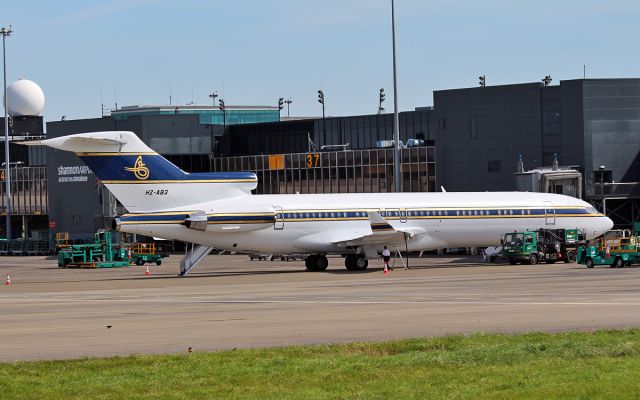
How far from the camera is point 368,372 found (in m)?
18.4

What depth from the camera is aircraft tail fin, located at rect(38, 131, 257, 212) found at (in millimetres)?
55844

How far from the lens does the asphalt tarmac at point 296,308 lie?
82.3 feet

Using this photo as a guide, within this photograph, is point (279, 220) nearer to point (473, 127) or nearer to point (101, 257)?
point (101, 257)

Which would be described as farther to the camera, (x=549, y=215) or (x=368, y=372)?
(x=549, y=215)

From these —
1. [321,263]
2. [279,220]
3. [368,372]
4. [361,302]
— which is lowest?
[321,263]

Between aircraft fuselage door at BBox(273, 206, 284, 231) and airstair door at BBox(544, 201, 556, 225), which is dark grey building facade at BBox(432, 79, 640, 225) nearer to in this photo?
airstair door at BBox(544, 201, 556, 225)

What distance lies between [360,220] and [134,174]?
12666mm

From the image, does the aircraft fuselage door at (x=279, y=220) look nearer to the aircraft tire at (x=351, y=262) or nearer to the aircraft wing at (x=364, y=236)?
the aircraft wing at (x=364, y=236)

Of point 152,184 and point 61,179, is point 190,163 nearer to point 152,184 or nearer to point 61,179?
point 61,179

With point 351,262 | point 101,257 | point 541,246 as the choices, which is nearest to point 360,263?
point 351,262

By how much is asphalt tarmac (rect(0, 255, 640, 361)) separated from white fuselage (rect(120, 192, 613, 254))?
89.9 inches

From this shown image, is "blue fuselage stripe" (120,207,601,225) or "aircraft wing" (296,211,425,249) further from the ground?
"blue fuselage stripe" (120,207,601,225)

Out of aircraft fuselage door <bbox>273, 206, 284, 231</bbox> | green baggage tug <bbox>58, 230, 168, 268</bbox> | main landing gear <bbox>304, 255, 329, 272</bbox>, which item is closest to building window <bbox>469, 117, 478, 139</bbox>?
green baggage tug <bbox>58, 230, 168, 268</bbox>

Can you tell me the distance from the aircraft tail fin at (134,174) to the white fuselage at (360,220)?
29.2 inches
